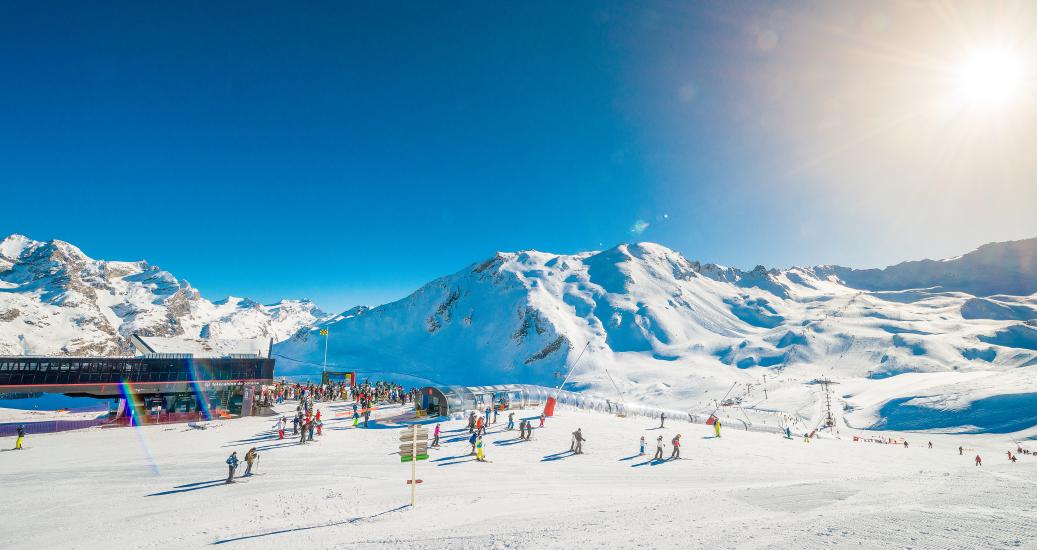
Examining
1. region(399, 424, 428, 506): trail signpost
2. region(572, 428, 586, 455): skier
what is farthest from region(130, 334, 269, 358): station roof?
region(399, 424, 428, 506): trail signpost

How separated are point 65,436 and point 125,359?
19374mm

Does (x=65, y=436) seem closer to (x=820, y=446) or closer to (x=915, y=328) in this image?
(x=820, y=446)

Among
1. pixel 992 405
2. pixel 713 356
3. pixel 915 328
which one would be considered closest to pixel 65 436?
pixel 992 405

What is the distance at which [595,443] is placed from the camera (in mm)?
26031

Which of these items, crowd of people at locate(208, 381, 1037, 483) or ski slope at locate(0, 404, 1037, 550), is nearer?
ski slope at locate(0, 404, 1037, 550)

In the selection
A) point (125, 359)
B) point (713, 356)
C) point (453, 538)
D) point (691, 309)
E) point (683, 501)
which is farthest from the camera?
point (691, 309)

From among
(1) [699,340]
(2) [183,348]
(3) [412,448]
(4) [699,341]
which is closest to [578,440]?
(3) [412,448]

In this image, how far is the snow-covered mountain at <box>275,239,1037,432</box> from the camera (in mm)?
71875

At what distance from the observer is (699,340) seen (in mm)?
117188

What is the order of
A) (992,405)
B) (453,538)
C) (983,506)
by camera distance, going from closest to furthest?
(453,538), (983,506), (992,405)

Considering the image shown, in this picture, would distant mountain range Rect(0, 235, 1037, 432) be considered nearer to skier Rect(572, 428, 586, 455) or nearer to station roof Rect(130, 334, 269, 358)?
station roof Rect(130, 334, 269, 358)

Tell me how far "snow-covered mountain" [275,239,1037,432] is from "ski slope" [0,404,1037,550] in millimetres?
52149

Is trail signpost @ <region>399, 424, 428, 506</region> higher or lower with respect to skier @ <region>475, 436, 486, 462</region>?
higher

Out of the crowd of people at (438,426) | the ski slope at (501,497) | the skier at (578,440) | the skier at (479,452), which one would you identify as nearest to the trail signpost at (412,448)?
the ski slope at (501,497)
